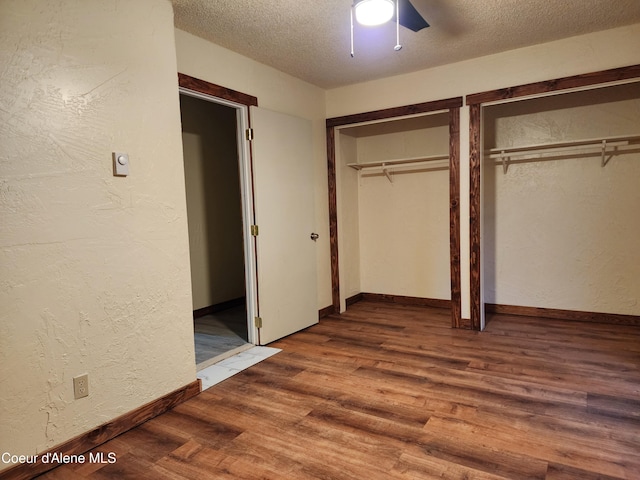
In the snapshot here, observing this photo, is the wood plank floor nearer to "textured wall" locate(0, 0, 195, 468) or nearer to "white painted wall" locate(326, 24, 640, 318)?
"textured wall" locate(0, 0, 195, 468)

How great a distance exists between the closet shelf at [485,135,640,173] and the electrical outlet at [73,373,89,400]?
13.3 feet

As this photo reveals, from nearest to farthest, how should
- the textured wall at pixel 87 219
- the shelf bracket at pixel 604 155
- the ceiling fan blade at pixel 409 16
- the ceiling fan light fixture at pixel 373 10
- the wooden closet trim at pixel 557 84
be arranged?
the textured wall at pixel 87 219, the ceiling fan light fixture at pixel 373 10, the ceiling fan blade at pixel 409 16, the wooden closet trim at pixel 557 84, the shelf bracket at pixel 604 155

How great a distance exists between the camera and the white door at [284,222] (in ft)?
11.9

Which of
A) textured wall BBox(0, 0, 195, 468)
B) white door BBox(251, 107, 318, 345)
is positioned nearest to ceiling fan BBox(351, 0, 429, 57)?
textured wall BBox(0, 0, 195, 468)

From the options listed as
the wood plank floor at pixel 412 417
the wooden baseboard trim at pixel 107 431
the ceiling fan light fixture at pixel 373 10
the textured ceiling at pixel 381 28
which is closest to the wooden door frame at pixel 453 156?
the textured ceiling at pixel 381 28

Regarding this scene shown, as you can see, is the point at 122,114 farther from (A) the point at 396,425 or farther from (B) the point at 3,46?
(A) the point at 396,425

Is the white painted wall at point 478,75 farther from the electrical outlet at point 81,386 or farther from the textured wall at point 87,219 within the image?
the electrical outlet at point 81,386

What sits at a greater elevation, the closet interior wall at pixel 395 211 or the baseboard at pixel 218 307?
the closet interior wall at pixel 395 211

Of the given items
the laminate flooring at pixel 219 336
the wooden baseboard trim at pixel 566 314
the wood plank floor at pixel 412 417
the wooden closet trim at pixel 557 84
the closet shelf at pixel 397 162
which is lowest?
the wood plank floor at pixel 412 417

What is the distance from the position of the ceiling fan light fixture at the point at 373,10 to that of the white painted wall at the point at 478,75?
2.02 metres

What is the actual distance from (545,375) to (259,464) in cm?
208

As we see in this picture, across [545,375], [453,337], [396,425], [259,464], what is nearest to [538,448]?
[396,425]

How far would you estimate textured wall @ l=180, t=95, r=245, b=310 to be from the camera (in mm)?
4781

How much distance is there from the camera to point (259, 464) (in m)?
1.96
